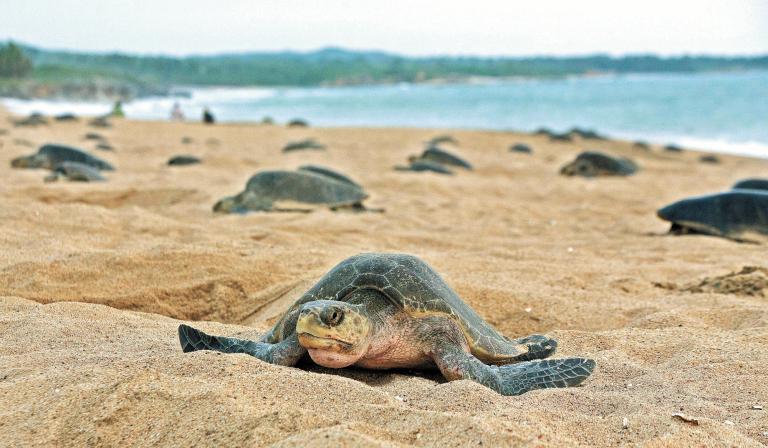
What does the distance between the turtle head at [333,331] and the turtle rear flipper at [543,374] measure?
551 mm

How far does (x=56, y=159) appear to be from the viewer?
10.3 meters

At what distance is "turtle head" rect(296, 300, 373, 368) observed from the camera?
2545 millimetres

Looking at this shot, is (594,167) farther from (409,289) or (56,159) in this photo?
(409,289)

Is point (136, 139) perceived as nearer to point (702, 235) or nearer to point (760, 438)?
point (702, 235)

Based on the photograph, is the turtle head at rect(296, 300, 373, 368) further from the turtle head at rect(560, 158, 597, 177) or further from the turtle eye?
the turtle head at rect(560, 158, 597, 177)

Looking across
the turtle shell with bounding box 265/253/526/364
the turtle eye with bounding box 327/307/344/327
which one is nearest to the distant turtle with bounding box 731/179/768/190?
the turtle shell with bounding box 265/253/526/364

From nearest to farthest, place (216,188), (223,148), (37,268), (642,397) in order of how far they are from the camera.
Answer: (642,397) → (37,268) → (216,188) → (223,148)

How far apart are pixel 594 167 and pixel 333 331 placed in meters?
11.4

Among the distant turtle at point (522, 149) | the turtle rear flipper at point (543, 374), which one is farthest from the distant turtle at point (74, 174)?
the distant turtle at point (522, 149)

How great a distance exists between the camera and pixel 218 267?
459cm

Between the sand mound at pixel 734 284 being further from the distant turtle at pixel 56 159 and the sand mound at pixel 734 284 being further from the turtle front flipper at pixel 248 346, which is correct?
the distant turtle at pixel 56 159

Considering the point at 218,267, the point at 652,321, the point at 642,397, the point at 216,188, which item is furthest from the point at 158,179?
the point at 642,397

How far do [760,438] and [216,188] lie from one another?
762cm

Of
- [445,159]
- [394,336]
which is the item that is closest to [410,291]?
[394,336]
